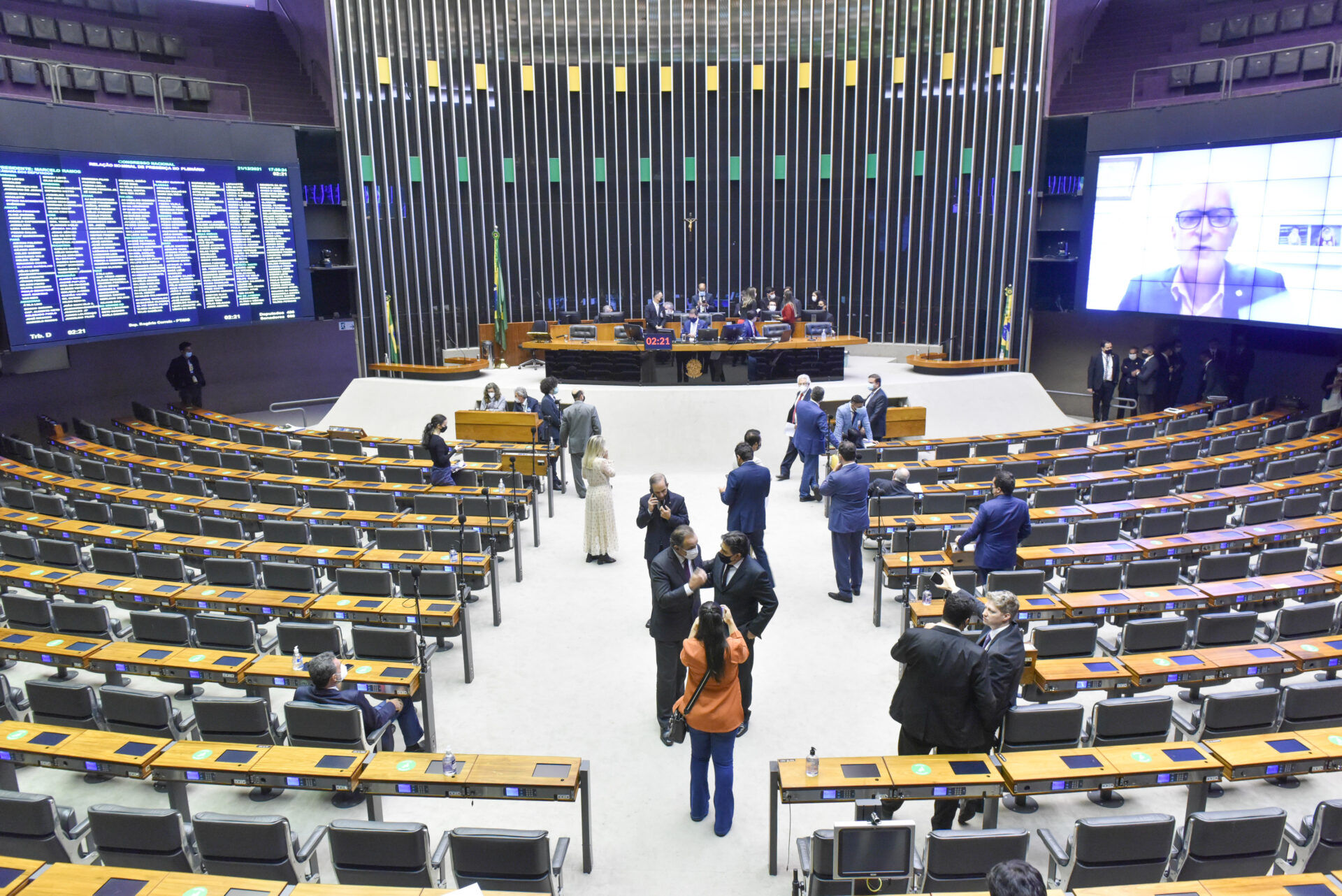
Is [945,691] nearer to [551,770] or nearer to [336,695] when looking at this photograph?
[551,770]

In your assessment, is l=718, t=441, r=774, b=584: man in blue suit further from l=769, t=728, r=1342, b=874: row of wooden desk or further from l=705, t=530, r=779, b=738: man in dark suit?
l=769, t=728, r=1342, b=874: row of wooden desk

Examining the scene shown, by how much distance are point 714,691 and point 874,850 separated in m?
1.04

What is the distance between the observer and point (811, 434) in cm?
1047

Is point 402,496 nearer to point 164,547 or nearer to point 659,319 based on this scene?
point 164,547

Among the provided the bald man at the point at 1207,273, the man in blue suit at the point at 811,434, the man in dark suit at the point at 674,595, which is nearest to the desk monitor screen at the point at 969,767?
the man in dark suit at the point at 674,595

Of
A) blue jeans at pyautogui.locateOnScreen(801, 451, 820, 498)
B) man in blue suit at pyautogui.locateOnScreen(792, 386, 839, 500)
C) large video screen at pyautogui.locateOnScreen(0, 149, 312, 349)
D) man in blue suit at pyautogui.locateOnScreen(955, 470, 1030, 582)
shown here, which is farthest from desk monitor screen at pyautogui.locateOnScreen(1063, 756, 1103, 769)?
large video screen at pyautogui.locateOnScreen(0, 149, 312, 349)

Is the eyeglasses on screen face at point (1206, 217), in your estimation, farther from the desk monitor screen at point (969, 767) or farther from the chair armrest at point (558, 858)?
the chair armrest at point (558, 858)

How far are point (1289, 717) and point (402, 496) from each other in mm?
7674

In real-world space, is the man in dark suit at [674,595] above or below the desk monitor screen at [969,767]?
above

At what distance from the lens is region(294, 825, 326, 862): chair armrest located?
12.7 feet

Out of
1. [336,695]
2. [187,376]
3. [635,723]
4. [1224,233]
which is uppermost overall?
[1224,233]

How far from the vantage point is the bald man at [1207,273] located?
504 inches

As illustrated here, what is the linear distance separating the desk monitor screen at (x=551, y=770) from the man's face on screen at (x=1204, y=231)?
13190mm

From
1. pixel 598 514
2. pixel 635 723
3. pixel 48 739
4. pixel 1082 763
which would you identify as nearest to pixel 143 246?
pixel 598 514
